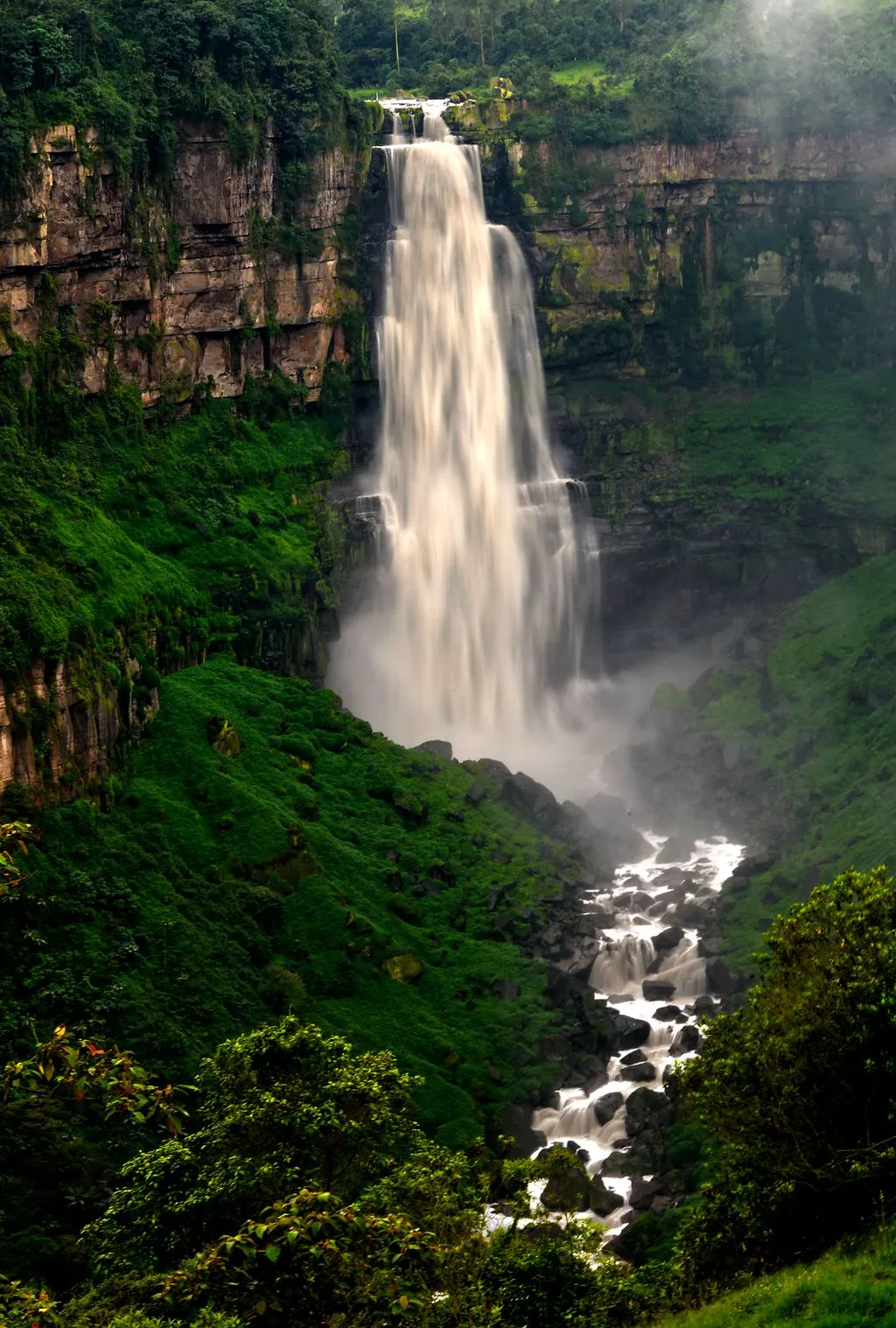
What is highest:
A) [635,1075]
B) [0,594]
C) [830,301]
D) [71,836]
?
[830,301]

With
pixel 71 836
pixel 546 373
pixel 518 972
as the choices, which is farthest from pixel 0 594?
pixel 546 373

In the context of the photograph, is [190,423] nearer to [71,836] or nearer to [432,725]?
[432,725]

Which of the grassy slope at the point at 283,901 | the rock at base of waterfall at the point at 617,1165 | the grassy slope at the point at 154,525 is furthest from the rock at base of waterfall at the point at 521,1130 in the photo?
the grassy slope at the point at 154,525

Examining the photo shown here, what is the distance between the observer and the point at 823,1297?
20281mm

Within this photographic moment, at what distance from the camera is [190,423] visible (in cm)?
5003

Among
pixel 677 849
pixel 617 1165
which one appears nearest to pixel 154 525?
pixel 677 849

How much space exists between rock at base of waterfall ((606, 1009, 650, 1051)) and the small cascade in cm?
3

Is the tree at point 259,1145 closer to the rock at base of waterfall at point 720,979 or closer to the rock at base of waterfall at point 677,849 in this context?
the rock at base of waterfall at point 720,979

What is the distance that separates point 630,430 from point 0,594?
31075mm

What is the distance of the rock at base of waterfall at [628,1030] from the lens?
128ft

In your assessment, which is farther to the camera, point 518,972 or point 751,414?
point 751,414

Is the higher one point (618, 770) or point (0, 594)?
point (0, 594)

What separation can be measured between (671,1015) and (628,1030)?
1.23 metres

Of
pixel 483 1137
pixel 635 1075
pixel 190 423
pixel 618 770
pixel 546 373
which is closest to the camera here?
pixel 483 1137
